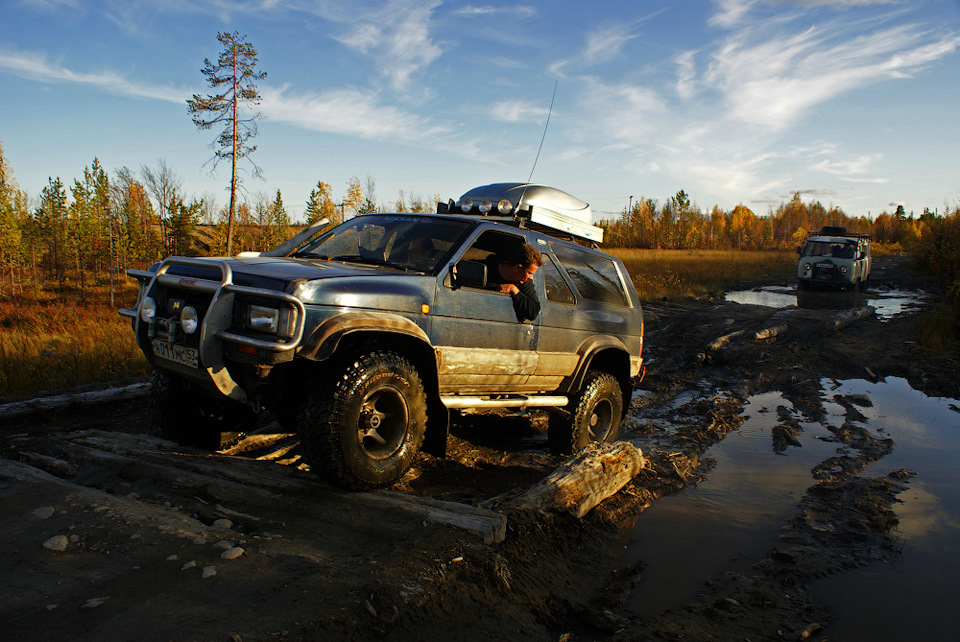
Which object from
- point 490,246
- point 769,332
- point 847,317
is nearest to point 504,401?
point 490,246

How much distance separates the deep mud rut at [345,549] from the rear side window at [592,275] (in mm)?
1707

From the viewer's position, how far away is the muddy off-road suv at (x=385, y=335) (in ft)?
11.8

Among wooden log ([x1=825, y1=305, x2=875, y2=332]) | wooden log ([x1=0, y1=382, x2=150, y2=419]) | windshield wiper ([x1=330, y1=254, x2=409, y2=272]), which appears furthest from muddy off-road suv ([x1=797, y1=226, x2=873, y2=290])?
wooden log ([x1=0, y1=382, x2=150, y2=419])

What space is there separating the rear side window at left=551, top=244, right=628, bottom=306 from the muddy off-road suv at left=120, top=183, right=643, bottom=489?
2 centimetres

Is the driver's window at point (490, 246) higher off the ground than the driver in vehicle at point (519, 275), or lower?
higher

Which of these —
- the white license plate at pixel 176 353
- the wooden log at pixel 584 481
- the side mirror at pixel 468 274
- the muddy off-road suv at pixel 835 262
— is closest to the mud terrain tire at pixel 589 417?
the wooden log at pixel 584 481

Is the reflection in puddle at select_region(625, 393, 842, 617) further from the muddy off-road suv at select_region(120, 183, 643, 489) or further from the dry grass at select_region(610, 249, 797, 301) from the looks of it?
the dry grass at select_region(610, 249, 797, 301)

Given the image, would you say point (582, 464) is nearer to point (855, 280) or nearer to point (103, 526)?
point (103, 526)

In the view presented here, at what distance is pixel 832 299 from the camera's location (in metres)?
22.6

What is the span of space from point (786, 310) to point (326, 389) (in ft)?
58.1

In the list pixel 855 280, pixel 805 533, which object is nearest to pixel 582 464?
pixel 805 533

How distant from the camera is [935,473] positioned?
5.76 meters

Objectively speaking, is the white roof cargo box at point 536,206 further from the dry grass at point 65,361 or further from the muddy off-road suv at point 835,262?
the muddy off-road suv at point 835,262

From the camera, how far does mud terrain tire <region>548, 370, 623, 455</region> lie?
5.64m
